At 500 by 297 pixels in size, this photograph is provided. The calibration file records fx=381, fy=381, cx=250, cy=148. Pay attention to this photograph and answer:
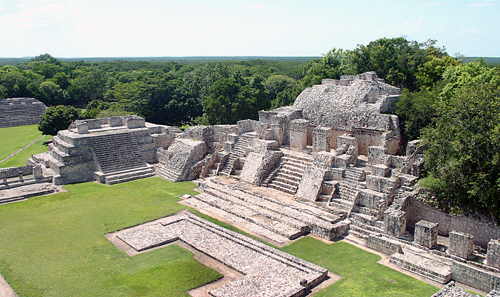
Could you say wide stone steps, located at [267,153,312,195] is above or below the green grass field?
above

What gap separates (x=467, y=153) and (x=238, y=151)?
38.0 ft

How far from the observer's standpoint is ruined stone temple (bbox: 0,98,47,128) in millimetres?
39469

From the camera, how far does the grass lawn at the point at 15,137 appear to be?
27.9 meters

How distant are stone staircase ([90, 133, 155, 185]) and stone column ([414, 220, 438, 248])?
47.0ft

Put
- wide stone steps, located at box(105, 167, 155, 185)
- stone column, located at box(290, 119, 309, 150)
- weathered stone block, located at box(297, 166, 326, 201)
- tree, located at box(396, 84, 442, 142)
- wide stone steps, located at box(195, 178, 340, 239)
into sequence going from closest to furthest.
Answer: wide stone steps, located at box(195, 178, 340, 239), weathered stone block, located at box(297, 166, 326, 201), tree, located at box(396, 84, 442, 142), stone column, located at box(290, 119, 309, 150), wide stone steps, located at box(105, 167, 155, 185)

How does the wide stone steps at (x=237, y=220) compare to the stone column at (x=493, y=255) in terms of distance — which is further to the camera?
the wide stone steps at (x=237, y=220)

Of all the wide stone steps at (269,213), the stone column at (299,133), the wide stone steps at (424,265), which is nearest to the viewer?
the wide stone steps at (424,265)

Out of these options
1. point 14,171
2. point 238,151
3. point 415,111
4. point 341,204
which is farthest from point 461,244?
point 14,171

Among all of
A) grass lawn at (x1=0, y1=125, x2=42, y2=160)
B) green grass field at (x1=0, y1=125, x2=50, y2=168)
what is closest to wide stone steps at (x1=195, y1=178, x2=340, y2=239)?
green grass field at (x1=0, y1=125, x2=50, y2=168)

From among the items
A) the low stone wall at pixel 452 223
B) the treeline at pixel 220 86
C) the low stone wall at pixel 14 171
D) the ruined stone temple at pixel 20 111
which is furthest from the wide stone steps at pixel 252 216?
the ruined stone temple at pixel 20 111

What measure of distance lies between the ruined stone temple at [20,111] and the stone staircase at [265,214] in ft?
102

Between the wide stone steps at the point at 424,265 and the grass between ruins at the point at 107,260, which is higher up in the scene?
the wide stone steps at the point at 424,265

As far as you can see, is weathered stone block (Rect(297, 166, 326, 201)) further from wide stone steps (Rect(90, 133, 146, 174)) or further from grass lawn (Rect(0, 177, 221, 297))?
wide stone steps (Rect(90, 133, 146, 174))

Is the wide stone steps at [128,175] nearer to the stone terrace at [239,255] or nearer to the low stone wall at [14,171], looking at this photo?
the low stone wall at [14,171]
